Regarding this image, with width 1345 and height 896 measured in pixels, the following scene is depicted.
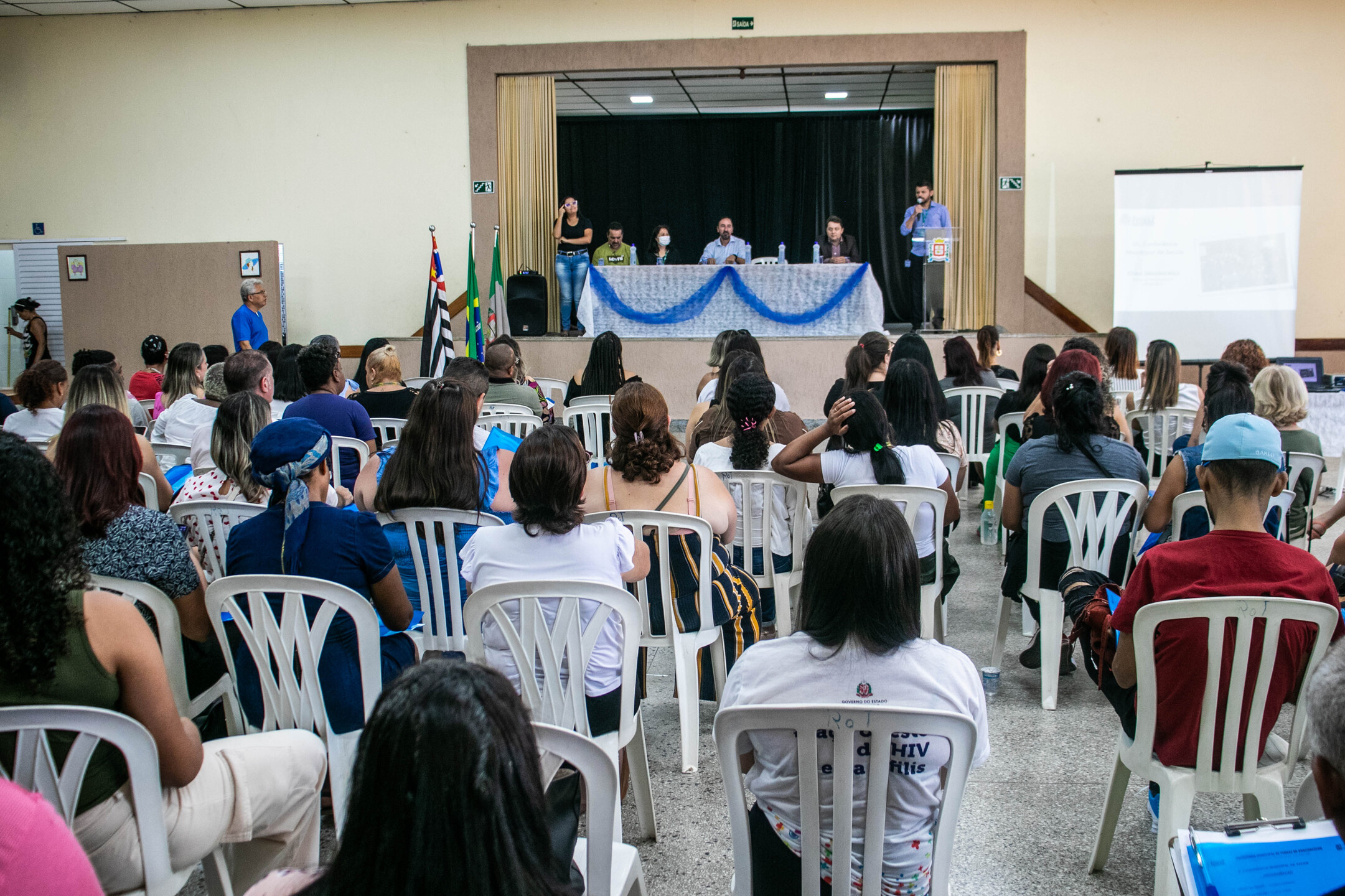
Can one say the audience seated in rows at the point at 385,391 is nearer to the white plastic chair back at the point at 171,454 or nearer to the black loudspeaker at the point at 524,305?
the white plastic chair back at the point at 171,454

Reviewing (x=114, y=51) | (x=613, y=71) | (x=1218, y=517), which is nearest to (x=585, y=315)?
(x=613, y=71)

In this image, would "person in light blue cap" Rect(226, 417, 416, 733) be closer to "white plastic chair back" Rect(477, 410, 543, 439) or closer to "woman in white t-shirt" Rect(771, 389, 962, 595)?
"woman in white t-shirt" Rect(771, 389, 962, 595)

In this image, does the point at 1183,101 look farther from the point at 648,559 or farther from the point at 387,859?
the point at 387,859

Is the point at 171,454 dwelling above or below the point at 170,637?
above

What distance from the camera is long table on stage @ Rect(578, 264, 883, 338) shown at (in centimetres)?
857

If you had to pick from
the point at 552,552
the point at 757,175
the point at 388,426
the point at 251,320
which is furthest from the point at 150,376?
the point at 757,175

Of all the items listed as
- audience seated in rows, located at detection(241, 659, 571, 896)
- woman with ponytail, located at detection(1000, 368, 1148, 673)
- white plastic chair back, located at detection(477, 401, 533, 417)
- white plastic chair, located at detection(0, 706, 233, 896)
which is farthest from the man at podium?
audience seated in rows, located at detection(241, 659, 571, 896)

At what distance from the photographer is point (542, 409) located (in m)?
4.84

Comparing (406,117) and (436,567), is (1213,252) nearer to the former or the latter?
(406,117)

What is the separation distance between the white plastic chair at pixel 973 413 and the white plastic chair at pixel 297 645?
154 inches

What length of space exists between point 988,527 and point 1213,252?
516 centimetres

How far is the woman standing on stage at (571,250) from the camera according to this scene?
941cm

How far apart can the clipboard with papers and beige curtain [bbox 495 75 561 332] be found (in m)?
8.78

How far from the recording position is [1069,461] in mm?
3035
